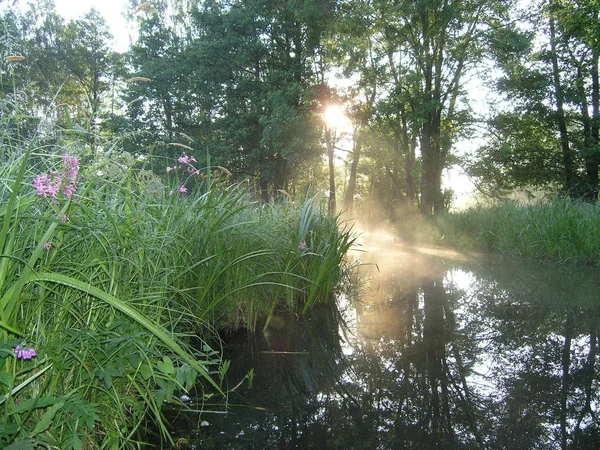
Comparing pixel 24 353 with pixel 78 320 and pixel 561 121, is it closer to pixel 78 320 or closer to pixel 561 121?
pixel 78 320

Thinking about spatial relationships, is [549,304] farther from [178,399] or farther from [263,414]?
[178,399]

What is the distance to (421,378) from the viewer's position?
174 cm

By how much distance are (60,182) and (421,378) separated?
1.51m

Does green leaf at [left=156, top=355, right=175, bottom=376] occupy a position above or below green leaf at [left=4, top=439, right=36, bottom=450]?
above

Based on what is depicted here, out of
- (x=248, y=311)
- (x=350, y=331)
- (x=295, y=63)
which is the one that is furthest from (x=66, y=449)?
(x=295, y=63)

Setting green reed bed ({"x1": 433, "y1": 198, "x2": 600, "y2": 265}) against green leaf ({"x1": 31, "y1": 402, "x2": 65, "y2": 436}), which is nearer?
green leaf ({"x1": 31, "y1": 402, "x2": 65, "y2": 436})

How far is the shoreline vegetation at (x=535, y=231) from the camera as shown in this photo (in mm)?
5133

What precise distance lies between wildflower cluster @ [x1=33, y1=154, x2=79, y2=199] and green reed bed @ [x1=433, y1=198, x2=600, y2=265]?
17.9ft

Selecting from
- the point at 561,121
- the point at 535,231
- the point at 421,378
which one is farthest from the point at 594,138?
the point at 421,378

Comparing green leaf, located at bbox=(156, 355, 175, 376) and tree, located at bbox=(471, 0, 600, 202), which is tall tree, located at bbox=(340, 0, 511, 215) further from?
green leaf, located at bbox=(156, 355, 175, 376)

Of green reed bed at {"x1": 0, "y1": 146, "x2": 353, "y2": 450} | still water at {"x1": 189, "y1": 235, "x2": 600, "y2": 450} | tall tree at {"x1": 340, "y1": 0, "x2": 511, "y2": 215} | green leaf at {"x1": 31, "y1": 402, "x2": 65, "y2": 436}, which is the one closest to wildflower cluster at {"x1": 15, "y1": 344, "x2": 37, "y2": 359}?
green reed bed at {"x1": 0, "y1": 146, "x2": 353, "y2": 450}

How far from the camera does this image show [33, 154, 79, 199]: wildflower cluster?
1.08 m

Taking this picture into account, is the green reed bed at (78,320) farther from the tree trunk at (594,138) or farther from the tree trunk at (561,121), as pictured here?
the tree trunk at (561,121)

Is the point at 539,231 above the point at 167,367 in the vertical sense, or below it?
above
